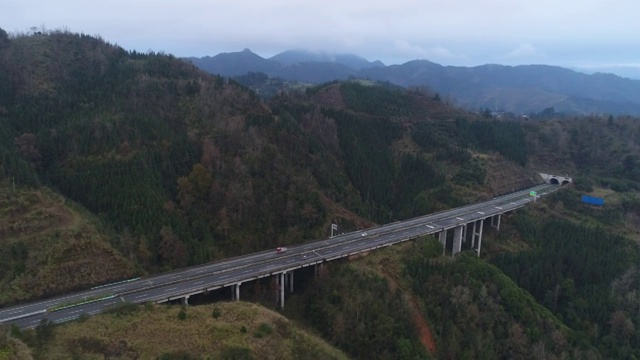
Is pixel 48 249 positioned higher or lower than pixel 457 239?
higher

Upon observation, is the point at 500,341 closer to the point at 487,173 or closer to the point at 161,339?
the point at 161,339

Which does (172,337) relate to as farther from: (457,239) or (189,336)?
(457,239)

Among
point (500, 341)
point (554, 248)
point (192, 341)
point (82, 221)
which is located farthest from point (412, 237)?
point (82, 221)

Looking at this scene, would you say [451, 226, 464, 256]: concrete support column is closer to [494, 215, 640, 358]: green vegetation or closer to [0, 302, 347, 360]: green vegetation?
[494, 215, 640, 358]: green vegetation

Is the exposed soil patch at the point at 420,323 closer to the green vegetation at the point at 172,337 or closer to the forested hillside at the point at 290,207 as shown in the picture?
the forested hillside at the point at 290,207

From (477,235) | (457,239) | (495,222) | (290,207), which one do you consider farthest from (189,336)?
(495,222)

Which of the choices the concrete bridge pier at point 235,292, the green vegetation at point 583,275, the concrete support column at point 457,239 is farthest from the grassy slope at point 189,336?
the green vegetation at point 583,275
